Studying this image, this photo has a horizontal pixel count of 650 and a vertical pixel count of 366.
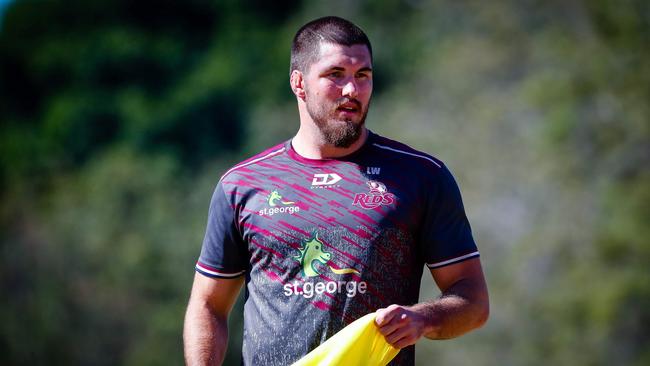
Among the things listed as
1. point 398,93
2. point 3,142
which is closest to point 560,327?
point 398,93

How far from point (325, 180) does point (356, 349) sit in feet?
2.49

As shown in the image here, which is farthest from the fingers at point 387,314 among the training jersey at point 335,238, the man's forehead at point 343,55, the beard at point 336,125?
the man's forehead at point 343,55

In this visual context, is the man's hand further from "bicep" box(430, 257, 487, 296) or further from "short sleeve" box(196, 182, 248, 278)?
"short sleeve" box(196, 182, 248, 278)

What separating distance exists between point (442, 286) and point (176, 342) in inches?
788

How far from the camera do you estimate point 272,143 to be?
2730 cm

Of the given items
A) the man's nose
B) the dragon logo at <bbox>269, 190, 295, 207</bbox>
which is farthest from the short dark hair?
the dragon logo at <bbox>269, 190, 295, 207</bbox>

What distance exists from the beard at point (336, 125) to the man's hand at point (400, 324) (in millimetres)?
806

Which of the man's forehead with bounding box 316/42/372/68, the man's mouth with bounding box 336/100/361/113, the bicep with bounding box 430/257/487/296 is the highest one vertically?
the man's forehead with bounding box 316/42/372/68

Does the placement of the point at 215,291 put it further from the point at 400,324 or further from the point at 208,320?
the point at 400,324

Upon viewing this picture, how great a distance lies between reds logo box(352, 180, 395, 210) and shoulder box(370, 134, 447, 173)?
0.54 feet

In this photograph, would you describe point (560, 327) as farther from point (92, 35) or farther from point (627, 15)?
point (92, 35)

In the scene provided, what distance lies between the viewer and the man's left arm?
13.2ft

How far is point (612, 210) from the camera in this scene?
24.4 metres

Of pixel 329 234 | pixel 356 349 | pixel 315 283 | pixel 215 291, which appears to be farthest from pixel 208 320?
pixel 356 349
